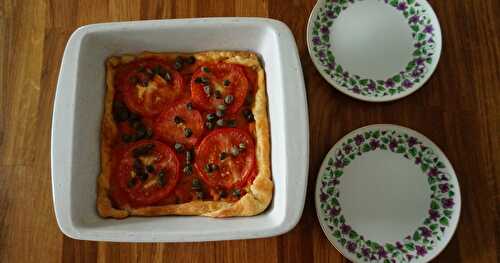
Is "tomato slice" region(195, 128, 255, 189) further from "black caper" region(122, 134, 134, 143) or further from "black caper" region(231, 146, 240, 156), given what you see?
"black caper" region(122, 134, 134, 143)

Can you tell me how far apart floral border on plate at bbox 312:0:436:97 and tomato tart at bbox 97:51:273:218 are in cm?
34

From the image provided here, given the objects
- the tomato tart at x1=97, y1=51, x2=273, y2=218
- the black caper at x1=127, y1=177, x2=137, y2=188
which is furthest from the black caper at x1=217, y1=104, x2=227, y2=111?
the black caper at x1=127, y1=177, x2=137, y2=188

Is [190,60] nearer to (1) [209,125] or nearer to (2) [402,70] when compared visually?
(1) [209,125]

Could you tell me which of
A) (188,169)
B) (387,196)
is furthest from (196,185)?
(387,196)

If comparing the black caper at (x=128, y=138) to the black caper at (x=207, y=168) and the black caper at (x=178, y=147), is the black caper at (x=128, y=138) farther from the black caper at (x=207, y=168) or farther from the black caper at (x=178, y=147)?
the black caper at (x=207, y=168)

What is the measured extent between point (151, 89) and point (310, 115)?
1.88 feet

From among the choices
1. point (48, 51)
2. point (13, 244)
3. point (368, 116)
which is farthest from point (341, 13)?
point (13, 244)

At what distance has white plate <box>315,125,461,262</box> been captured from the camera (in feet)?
4.46

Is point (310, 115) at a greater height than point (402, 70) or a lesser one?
lesser

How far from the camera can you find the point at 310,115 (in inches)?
58.2

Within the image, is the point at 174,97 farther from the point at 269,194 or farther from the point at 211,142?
the point at 269,194

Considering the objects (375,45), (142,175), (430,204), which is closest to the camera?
(142,175)

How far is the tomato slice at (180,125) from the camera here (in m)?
1.25

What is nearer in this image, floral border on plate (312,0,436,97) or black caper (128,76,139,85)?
black caper (128,76,139,85)
